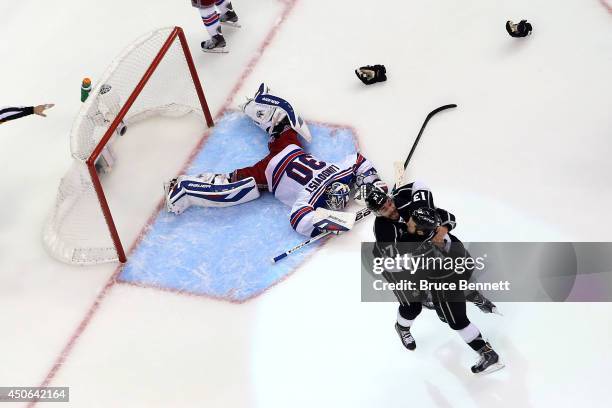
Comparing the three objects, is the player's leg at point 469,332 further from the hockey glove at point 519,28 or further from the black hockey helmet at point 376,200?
the hockey glove at point 519,28

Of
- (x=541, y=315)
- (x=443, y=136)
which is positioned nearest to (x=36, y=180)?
(x=443, y=136)

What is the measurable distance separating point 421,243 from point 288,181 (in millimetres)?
1335

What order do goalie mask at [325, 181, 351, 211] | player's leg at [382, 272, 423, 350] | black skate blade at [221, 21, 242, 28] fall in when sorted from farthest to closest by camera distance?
black skate blade at [221, 21, 242, 28], goalie mask at [325, 181, 351, 211], player's leg at [382, 272, 423, 350]

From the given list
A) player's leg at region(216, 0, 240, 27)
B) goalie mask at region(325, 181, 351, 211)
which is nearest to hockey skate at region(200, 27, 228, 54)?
player's leg at region(216, 0, 240, 27)

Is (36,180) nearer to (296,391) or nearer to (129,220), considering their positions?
(129,220)

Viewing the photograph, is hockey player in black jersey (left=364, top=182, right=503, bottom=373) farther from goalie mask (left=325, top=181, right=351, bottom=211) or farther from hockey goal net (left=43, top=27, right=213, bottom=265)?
hockey goal net (left=43, top=27, right=213, bottom=265)

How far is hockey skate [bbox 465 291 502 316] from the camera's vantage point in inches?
186

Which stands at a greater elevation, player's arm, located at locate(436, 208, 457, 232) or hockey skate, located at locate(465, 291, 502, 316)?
player's arm, located at locate(436, 208, 457, 232)

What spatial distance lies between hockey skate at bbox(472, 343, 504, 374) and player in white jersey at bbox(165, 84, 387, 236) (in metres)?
1.19

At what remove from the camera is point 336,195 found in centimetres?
545

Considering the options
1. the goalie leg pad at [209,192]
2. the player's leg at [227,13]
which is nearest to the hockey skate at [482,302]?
the goalie leg pad at [209,192]

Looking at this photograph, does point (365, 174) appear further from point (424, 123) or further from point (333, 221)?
point (424, 123)

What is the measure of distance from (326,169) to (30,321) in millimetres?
1838

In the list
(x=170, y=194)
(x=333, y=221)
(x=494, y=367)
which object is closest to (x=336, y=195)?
(x=333, y=221)
